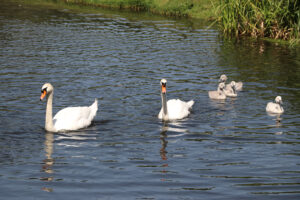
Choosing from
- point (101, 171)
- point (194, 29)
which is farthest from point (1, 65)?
point (194, 29)

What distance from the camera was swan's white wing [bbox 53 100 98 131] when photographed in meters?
14.1

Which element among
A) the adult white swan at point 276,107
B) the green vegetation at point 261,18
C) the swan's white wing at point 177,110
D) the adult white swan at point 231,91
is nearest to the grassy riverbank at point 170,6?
the green vegetation at point 261,18

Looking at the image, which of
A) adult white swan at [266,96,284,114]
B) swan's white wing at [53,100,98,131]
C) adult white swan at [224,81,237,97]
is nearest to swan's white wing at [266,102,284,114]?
adult white swan at [266,96,284,114]

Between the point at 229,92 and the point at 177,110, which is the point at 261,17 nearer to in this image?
the point at 229,92

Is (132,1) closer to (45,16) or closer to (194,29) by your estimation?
(45,16)

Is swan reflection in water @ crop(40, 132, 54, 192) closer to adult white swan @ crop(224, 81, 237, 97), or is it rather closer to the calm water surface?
the calm water surface

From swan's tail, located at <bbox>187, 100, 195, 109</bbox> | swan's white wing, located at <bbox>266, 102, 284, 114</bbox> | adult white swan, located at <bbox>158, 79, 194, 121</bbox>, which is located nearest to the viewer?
adult white swan, located at <bbox>158, 79, 194, 121</bbox>

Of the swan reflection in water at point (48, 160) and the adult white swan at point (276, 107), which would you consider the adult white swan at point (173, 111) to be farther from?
the swan reflection in water at point (48, 160)

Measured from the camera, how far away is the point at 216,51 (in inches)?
1021

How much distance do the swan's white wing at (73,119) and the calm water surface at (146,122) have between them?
0.77 feet

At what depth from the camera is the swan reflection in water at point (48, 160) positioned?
10803 millimetres

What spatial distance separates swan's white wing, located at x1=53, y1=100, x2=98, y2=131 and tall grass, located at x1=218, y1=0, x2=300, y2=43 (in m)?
14.4

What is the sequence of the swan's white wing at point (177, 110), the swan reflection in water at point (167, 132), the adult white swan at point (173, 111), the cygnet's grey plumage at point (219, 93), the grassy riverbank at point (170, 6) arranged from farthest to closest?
1. the grassy riverbank at point (170, 6)
2. the cygnet's grey plumage at point (219, 93)
3. the swan's white wing at point (177, 110)
4. the adult white swan at point (173, 111)
5. the swan reflection in water at point (167, 132)

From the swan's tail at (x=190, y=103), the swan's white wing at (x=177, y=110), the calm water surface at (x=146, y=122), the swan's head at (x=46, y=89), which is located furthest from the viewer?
the swan's tail at (x=190, y=103)
